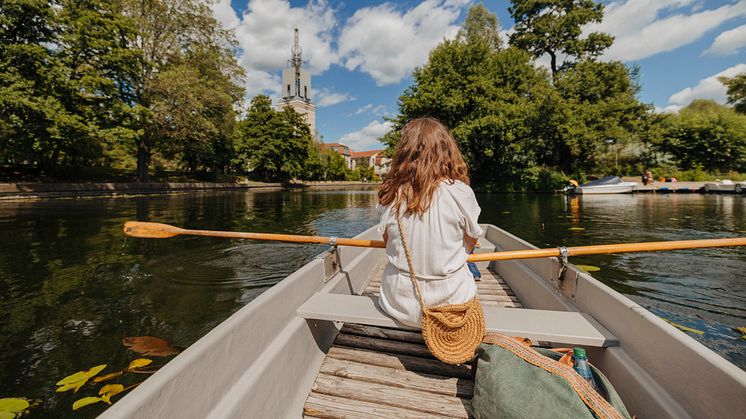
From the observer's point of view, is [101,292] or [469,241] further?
[101,292]

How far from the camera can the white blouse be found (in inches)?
73.5

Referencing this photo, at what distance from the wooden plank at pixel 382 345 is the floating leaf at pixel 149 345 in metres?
1.78

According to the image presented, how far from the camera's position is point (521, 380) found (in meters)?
1.55

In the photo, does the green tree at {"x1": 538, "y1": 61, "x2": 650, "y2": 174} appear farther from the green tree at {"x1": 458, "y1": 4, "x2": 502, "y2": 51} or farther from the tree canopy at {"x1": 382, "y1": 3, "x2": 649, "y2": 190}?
the green tree at {"x1": 458, "y1": 4, "x2": 502, "y2": 51}

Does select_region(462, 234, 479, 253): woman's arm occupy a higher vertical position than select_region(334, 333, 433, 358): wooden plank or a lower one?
higher

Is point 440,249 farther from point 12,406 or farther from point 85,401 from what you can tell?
point 12,406

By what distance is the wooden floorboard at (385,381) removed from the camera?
186 centimetres

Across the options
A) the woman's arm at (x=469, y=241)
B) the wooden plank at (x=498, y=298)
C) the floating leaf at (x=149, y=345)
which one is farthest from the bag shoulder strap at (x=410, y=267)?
the floating leaf at (x=149, y=345)

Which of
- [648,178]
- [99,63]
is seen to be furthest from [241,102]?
[648,178]

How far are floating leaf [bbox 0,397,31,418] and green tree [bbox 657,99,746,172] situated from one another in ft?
116

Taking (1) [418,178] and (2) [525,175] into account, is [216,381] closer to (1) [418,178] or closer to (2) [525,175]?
(1) [418,178]

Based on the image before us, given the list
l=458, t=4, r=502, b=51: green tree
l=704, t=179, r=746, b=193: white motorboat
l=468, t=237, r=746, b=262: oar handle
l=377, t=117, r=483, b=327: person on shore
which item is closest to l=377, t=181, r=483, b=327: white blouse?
l=377, t=117, r=483, b=327: person on shore

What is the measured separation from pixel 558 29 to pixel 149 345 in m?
35.7

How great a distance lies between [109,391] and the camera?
99.1 inches
